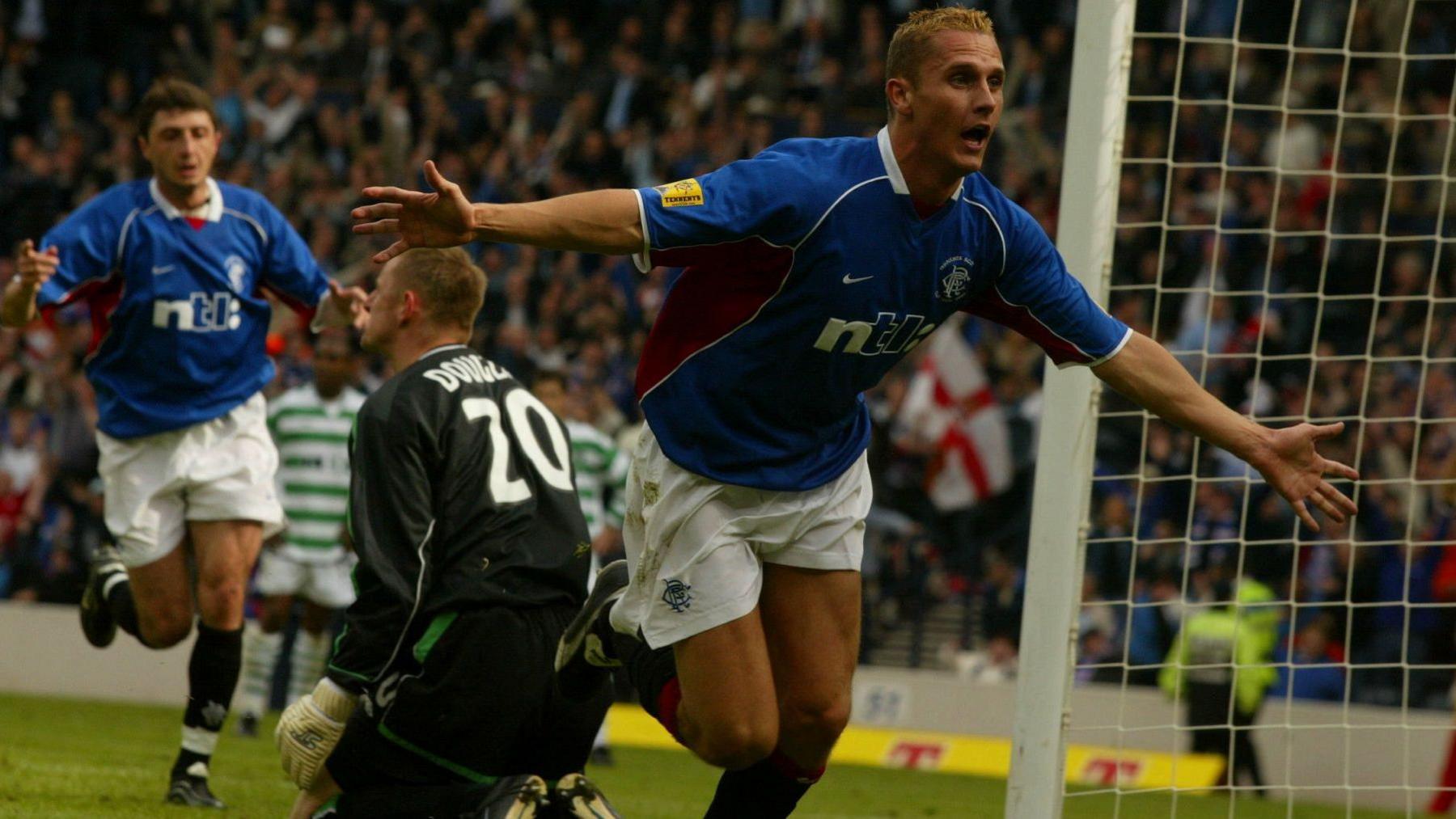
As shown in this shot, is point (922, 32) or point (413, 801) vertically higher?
point (922, 32)

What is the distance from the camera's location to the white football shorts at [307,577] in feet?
38.0

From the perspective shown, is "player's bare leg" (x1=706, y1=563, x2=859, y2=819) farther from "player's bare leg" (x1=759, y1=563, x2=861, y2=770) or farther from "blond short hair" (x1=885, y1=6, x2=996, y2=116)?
"blond short hair" (x1=885, y1=6, x2=996, y2=116)

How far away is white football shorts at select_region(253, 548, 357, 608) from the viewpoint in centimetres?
1157

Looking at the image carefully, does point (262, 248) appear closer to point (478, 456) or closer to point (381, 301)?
point (381, 301)

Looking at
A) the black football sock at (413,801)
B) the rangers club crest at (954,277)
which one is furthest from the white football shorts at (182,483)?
the rangers club crest at (954,277)

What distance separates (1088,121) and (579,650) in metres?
2.45

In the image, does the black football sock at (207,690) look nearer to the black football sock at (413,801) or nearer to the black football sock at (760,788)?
the black football sock at (413,801)

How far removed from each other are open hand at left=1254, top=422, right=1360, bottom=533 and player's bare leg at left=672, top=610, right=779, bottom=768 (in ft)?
4.83

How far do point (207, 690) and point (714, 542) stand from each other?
115 inches

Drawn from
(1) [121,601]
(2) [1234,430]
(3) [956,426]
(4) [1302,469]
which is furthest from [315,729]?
(3) [956,426]

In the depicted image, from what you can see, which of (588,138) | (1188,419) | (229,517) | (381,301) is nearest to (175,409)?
(229,517)

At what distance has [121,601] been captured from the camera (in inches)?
296

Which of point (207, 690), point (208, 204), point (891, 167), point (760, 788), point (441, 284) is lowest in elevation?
point (207, 690)

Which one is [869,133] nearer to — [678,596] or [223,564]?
[223,564]
